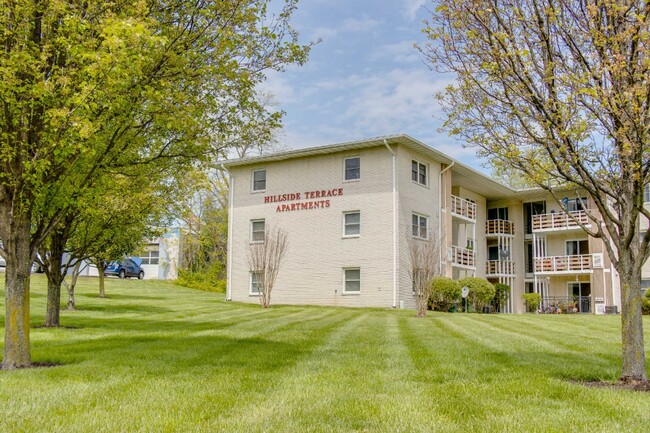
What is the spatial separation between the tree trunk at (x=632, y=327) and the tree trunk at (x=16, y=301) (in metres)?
7.47

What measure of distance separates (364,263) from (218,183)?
19.8m

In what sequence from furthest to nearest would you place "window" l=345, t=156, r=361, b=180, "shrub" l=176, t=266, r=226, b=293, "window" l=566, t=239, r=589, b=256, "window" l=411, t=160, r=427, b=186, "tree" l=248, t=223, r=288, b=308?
"shrub" l=176, t=266, r=226, b=293, "window" l=566, t=239, r=589, b=256, "window" l=411, t=160, r=427, b=186, "window" l=345, t=156, r=361, b=180, "tree" l=248, t=223, r=288, b=308

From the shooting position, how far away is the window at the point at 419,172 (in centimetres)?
2725

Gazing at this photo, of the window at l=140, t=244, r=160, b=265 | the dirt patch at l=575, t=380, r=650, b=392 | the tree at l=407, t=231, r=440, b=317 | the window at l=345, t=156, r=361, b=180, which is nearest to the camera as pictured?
the dirt patch at l=575, t=380, r=650, b=392

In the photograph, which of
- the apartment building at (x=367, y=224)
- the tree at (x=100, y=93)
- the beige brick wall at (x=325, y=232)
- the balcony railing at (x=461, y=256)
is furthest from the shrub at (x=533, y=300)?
the tree at (x=100, y=93)

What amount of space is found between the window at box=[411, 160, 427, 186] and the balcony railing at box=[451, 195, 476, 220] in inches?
147

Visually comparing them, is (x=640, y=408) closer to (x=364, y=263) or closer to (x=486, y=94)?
(x=486, y=94)

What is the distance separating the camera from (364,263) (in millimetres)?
25984

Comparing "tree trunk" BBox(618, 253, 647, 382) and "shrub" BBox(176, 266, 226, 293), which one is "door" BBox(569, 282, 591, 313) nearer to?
"shrub" BBox(176, 266, 226, 293)

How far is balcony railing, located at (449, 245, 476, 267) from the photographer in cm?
2973

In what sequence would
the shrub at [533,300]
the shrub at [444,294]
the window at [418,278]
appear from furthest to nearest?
1. the shrub at [533,300]
2. the shrub at [444,294]
3. the window at [418,278]

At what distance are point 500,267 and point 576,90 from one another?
30565 millimetres

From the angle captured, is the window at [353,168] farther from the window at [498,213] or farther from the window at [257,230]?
the window at [498,213]

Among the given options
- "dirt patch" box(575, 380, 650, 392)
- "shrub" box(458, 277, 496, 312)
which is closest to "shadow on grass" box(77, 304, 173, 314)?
"shrub" box(458, 277, 496, 312)
